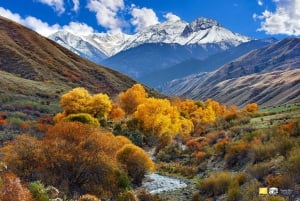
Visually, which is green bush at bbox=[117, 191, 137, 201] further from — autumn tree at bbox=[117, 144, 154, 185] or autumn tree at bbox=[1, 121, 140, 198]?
autumn tree at bbox=[117, 144, 154, 185]

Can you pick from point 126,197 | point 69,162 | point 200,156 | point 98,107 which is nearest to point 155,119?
point 98,107

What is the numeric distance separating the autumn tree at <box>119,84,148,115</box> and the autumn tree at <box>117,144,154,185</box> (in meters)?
60.6

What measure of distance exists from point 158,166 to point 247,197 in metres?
34.8

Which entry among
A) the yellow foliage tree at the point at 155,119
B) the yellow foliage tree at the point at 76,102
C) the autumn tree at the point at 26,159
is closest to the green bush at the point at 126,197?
the autumn tree at the point at 26,159

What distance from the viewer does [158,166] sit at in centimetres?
6569

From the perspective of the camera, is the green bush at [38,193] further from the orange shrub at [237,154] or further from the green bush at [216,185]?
the orange shrub at [237,154]

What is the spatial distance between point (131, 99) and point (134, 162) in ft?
207

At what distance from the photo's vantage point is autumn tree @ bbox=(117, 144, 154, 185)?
173 ft

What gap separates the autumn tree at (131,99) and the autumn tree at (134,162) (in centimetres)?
6056

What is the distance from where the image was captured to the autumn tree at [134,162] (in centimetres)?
5288

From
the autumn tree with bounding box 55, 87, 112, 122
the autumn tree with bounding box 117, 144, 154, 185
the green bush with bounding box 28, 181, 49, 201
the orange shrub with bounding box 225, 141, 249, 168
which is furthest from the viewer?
the autumn tree with bounding box 55, 87, 112, 122

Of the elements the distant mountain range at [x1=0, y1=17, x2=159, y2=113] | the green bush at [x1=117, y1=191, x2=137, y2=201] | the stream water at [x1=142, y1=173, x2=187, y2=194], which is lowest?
the green bush at [x1=117, y1=191, x2=137, y2=201]

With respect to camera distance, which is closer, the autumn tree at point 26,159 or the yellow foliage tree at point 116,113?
the autumn tree at point 26,159

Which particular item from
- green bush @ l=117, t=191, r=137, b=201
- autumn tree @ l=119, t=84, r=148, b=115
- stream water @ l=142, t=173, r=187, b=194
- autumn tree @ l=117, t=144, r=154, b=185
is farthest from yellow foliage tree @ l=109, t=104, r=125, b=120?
green bush @ l=117, t=191, r=137, b=201
